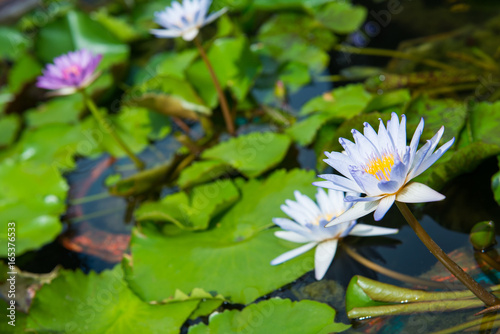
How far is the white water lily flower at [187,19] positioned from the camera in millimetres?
A: 1837

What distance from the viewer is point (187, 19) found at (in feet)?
6.13

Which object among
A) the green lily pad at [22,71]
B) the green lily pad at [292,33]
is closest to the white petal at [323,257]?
the green lily pad at [292,33]

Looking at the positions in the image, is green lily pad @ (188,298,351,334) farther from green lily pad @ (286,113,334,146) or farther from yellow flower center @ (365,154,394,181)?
green lily pad @ (286,113,334,146)

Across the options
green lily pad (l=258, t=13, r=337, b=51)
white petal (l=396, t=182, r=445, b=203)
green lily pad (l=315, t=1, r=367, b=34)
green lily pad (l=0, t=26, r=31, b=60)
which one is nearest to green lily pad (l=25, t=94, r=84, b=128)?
green lily pad (l=0, t=26, r=31, b=60)

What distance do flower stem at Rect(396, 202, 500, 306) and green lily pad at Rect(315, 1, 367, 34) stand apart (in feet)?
6.26

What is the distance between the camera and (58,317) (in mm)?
1464

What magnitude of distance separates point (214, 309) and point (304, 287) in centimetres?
30

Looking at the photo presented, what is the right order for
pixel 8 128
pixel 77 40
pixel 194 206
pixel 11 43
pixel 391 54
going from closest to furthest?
pixel 194 206 → pixel 391 54 → pixel 8 128 → pixel 77 40 → pixel 11 43

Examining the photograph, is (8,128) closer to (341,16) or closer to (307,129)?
(307,129)

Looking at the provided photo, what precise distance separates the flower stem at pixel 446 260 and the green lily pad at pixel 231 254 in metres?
0.46

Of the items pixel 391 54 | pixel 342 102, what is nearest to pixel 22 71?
pixel 342 102

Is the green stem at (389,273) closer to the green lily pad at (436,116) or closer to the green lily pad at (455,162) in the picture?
the green lily pad at (455,162)

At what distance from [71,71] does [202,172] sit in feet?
2.50

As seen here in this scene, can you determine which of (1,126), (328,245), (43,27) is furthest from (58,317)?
(43,27)
